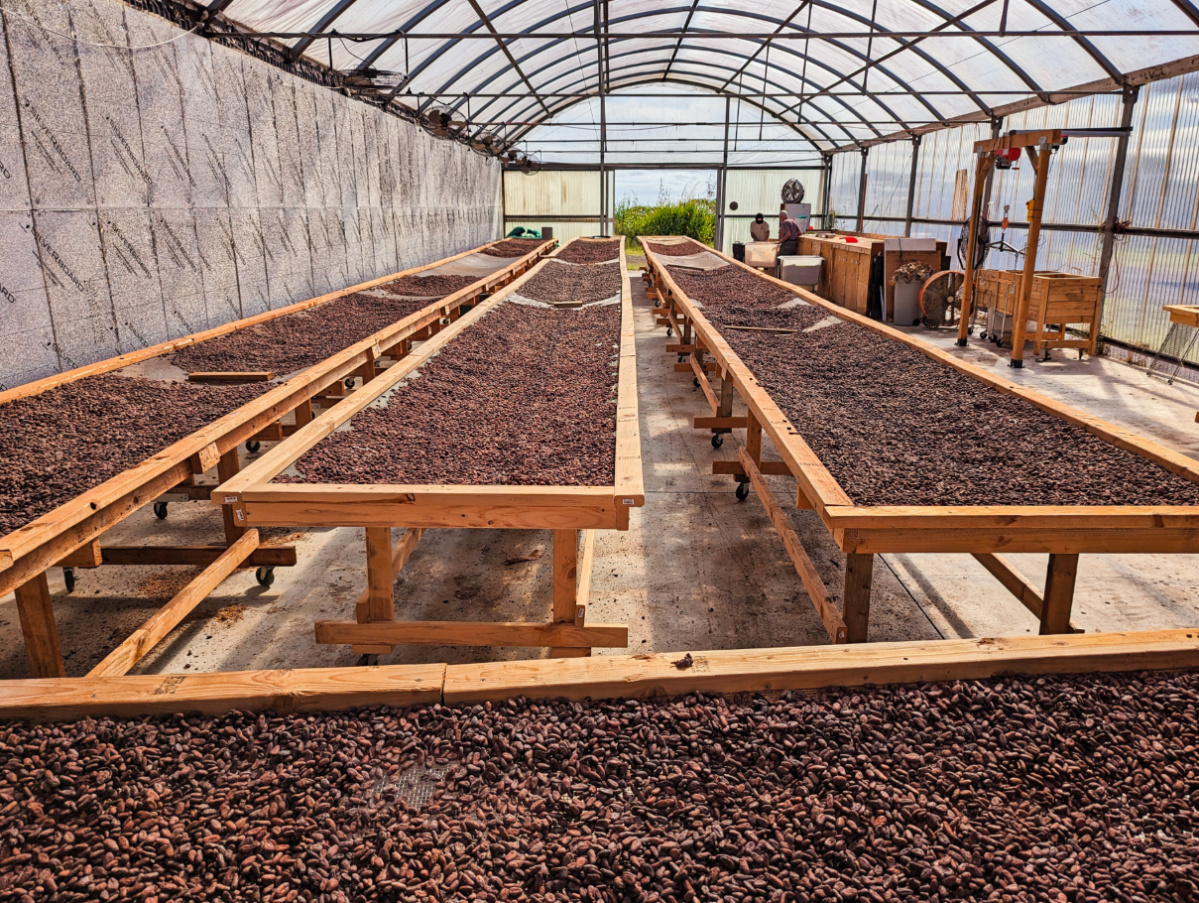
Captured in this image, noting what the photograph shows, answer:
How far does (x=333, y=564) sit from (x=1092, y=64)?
10.5 metres

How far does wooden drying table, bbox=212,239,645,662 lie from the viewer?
261 centimetres

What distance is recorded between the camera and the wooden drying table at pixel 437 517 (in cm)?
261

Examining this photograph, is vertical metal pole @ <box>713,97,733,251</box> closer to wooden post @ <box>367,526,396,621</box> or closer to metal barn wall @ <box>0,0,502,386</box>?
metal barn wall @ <box>0,0,502,386</box>

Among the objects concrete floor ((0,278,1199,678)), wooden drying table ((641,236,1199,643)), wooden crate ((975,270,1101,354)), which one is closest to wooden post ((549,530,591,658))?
A: concrete floor ((0,278,1199,678))

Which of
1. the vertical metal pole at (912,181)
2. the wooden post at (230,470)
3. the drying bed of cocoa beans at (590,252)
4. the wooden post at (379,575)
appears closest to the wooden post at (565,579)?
the wooden post at (379,575)

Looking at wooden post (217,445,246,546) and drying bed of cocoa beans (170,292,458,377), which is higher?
drying bed of cocoa beans (170,292,458,377)

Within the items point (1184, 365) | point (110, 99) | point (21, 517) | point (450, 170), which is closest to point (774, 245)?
point (450, 170)

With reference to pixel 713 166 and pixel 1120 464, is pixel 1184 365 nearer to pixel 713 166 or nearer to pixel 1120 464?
pixel 1120 464

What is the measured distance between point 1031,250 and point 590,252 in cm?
757

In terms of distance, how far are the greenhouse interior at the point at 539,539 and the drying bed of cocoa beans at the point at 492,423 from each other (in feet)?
0.11

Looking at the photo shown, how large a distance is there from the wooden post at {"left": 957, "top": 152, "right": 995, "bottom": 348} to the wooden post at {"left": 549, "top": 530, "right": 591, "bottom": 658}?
28.5ft

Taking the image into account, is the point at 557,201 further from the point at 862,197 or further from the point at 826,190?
the point at 862,197

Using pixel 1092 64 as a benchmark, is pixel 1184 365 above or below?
below

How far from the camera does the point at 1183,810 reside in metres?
1.62
